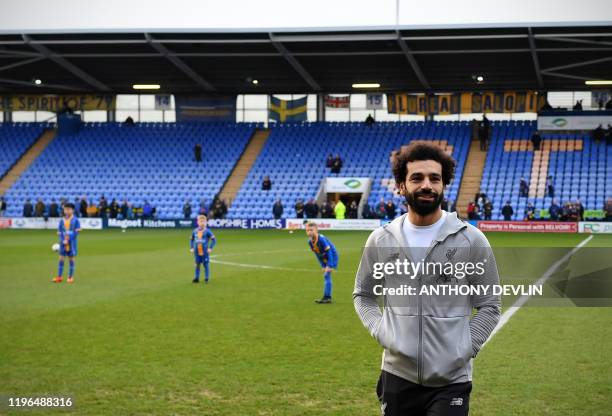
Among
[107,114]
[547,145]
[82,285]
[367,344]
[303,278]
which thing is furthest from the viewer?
[107,114]

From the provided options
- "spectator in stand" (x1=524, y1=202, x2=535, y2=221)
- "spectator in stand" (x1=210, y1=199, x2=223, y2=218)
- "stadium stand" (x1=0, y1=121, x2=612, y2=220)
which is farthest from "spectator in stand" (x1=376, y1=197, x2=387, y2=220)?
"spectator in stand" (x1=210, y1=199, x2=223, y2=218)

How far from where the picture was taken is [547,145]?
51.6 metres

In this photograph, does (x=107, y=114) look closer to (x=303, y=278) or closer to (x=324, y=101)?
(x=324, y=101)

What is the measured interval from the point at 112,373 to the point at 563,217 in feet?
121

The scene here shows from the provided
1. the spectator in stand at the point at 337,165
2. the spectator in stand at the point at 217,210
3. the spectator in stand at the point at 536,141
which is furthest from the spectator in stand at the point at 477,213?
the spectator in stand at the point at 217,210

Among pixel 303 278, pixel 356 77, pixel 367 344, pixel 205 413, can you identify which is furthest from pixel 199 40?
pixel 205 413

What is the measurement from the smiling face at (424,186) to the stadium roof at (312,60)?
129 feet

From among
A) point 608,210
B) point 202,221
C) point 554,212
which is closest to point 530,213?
point 554,212

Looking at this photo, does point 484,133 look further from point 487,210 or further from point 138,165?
point 138,165

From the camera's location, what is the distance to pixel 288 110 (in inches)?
2271

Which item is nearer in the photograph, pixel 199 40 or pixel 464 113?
pixel 199 40

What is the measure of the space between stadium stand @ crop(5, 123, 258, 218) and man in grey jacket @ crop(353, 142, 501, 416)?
4623 centimetres

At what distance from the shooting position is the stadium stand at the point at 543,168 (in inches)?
1822

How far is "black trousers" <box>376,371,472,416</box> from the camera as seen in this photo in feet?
14.5
